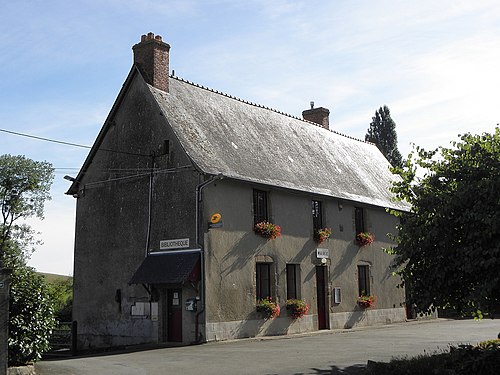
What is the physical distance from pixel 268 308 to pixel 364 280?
6931 millimetres

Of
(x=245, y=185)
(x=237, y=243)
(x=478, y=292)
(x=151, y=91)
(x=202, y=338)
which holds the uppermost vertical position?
(x=151, y=91)

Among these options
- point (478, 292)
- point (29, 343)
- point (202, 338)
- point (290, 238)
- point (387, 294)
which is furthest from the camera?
point (387, 294)

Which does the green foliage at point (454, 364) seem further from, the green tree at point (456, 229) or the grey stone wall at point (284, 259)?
the grey stone wall at point (284, 259)

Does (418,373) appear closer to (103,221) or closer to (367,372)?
(367,372)

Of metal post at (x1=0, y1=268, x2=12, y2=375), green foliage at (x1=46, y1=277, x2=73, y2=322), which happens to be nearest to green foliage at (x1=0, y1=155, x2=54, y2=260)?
green foliage at (x1=46, y1=277, x2=73, y2=322)

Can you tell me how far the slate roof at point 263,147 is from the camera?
19.7 m

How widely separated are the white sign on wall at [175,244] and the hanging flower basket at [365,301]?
8922mm

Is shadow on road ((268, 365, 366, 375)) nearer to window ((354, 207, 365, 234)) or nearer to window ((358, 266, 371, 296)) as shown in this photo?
window ((358, 266, 371, 296))

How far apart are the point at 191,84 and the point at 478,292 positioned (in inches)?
592

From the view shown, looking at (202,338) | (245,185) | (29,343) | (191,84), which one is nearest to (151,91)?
(191,84)

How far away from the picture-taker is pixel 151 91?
20031 mm

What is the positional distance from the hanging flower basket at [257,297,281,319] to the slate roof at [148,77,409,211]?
13.1 ft

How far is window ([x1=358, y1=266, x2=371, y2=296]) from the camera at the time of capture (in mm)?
24625

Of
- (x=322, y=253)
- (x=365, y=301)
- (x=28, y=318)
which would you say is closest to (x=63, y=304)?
(x=322, y=253)
